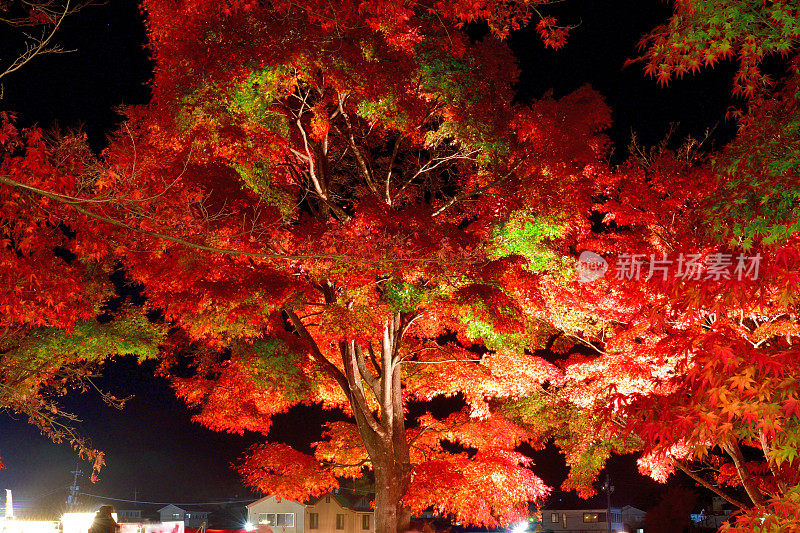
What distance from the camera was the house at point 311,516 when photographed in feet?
136

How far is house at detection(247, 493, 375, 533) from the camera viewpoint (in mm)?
41531

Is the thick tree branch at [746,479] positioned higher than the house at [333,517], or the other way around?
the thick tree branch at [746,479]

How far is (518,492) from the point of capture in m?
14.6

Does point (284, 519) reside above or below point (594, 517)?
above

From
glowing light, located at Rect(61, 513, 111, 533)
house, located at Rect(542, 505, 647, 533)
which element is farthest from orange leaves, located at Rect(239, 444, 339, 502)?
house, located at Rect(542, 505, 647, 533)

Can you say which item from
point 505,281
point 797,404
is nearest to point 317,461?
point 505,281

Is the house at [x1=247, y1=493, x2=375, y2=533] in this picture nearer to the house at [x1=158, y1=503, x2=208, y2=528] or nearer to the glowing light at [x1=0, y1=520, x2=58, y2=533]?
the house at [x1=158, y1=503, x2=208, y2=528]

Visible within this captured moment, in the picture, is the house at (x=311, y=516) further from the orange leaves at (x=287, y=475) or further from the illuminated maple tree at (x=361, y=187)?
the illuminated maple tree at (x=361, y=187)

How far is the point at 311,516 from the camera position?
137 feet

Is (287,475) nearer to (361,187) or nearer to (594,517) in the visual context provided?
(361,187)

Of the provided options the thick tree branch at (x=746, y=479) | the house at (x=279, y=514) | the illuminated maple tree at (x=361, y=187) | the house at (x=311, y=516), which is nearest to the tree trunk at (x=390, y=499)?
the illuminated maple tree at (x=361, y=187)

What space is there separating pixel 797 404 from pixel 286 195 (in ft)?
35.0

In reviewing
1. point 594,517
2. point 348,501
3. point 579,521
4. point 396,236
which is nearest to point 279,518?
point 348,501

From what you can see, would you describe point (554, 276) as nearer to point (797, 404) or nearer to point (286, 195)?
point (286, 195)
